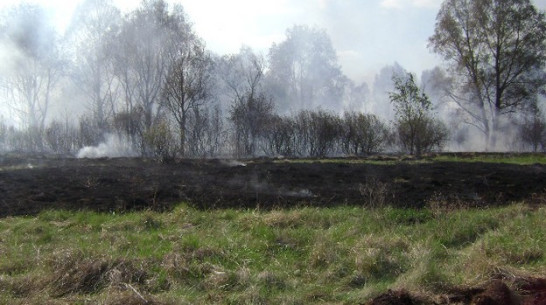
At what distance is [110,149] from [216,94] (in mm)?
8916

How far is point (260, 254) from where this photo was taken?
5242 mm

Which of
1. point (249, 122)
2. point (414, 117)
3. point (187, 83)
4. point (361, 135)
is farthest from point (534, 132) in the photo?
point (187, 83)

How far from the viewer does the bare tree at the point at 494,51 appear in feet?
91.5

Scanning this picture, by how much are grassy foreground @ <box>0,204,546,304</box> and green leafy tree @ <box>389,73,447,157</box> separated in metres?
15.5

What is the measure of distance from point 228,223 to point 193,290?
8.13 feet

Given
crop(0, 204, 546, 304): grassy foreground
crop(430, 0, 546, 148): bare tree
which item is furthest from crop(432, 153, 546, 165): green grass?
crop(0, 204, 546, 304): grassy foreground


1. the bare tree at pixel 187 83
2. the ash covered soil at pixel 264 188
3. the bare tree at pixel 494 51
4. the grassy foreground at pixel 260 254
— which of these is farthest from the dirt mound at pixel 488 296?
the bare tree at pixel 494 51

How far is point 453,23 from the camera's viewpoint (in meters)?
29.0

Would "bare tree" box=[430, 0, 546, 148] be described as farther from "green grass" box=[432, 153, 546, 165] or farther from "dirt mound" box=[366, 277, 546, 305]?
"dirt mound" box=[366, 277, 546, 305]

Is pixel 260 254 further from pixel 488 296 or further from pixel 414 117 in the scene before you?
pixel 414 117

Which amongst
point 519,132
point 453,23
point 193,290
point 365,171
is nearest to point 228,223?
point 193,290

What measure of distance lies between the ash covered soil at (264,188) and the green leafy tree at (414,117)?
363 inches

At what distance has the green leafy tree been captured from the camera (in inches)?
861

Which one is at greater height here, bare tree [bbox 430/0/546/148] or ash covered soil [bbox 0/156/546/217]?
bare tree [bbox 430/0/546/148]
